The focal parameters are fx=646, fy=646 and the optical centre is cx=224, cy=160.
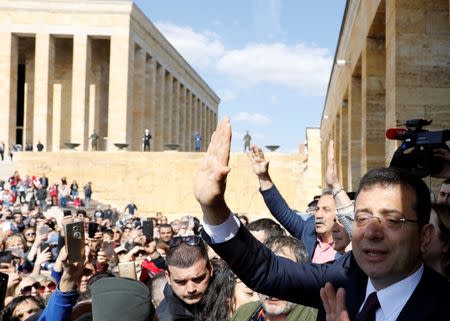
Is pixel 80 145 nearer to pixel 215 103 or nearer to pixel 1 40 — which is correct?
pixel 1 40

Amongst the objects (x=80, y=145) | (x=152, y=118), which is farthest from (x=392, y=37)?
(x=152, y=118)

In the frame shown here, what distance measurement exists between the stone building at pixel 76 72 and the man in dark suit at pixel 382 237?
4546 cm

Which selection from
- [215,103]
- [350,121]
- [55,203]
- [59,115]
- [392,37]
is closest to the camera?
[392,37]

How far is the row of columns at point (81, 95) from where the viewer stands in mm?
46281

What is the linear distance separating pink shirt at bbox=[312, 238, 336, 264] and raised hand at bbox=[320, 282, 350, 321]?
2.75 metres

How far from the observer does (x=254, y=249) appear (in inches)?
94.2

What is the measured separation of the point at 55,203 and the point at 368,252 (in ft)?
96.9

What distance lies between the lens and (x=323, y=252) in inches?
200

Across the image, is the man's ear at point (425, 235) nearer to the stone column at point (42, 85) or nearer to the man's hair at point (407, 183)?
the man's hair at point (407, 183)

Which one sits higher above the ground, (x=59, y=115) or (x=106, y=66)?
(x=106, y=66)

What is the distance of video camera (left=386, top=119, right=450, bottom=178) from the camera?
3020 millimetres

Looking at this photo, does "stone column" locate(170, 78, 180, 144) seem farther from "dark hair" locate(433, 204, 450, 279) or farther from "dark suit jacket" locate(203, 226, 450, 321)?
"dark suit jacket" locate(203, 226, 450, 321)

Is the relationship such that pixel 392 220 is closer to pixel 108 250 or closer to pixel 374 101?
pixel 108 250

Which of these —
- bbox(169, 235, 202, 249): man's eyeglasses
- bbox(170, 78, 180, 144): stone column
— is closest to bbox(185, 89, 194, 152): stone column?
bbox(170, 78, 180, 144): stone column
